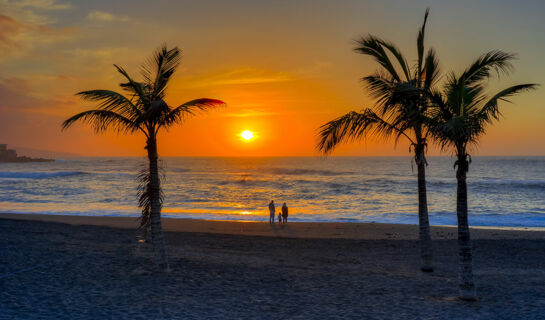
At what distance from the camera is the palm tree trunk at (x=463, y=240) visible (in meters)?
9.37

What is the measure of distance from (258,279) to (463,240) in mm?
5549

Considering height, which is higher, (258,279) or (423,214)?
(423,214)

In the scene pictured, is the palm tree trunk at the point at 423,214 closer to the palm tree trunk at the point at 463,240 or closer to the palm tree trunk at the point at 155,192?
the palm tree trunk at the point at 463,240

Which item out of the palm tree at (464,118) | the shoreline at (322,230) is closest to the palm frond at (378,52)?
the palm tree at (464,118)

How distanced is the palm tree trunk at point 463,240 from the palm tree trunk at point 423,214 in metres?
2.03

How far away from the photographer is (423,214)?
1248 cm

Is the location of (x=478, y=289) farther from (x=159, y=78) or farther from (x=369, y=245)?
(x=159, y=78)

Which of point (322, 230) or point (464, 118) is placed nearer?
point (464, 118)

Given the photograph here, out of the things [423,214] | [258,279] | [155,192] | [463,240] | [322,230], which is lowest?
[322,230]

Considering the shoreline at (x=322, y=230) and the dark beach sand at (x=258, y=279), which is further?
the shoreline at (x=322, y=230)

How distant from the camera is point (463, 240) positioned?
9.76 meters

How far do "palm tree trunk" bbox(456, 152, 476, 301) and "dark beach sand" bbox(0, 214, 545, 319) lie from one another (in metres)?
0.37

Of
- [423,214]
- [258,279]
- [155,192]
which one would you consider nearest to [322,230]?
[423,214]

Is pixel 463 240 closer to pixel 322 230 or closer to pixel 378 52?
pixel 378 52
